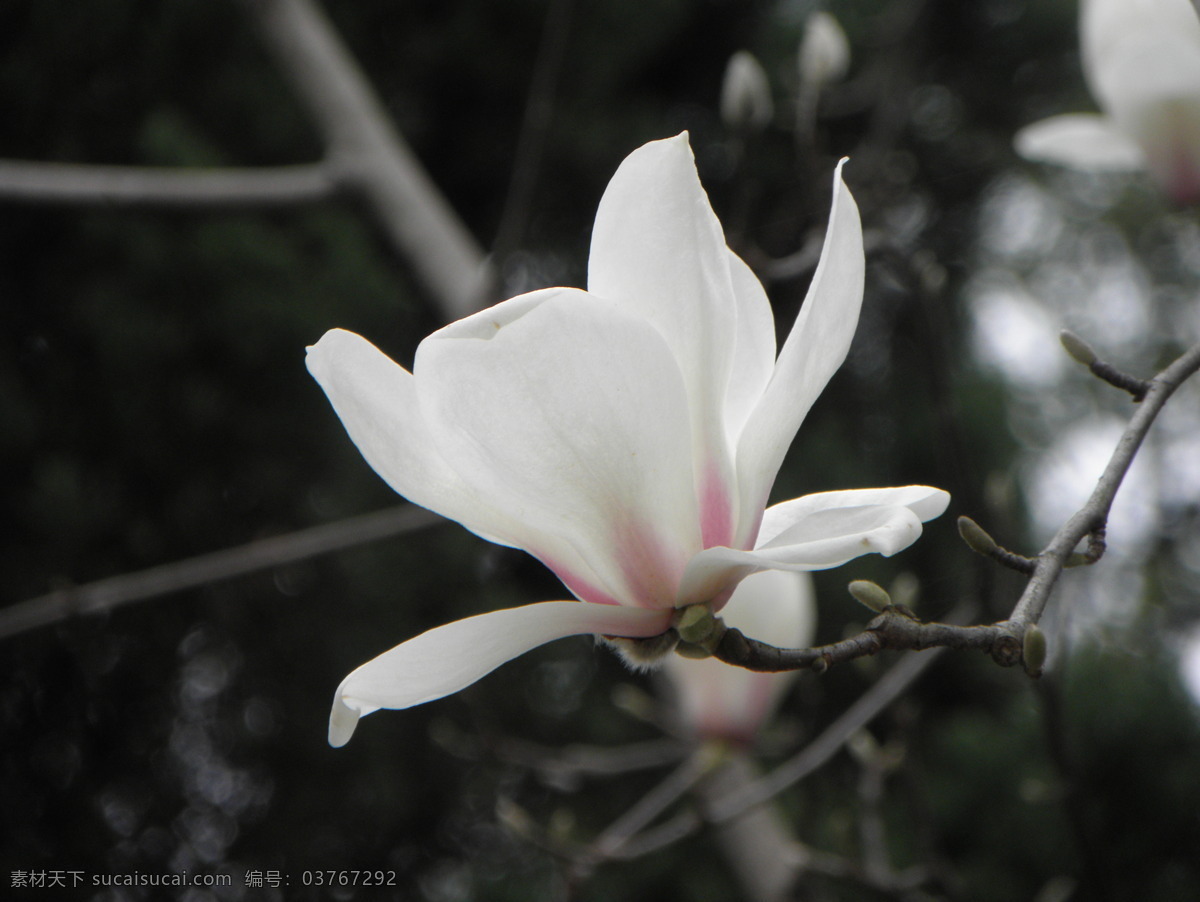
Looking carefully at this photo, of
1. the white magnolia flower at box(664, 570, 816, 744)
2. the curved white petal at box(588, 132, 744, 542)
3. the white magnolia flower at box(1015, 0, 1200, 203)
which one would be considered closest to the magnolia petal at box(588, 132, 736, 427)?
the curved white petal at box(588, 132, 744, 542)

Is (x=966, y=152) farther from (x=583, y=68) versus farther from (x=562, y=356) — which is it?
(x=562, y=356)

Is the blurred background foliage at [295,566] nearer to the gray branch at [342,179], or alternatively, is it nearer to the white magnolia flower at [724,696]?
the gray branch at [342,179]

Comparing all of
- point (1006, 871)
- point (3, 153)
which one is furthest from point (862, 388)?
point (3, 153)

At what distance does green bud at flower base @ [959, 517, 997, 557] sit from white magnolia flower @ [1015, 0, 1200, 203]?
0.44m

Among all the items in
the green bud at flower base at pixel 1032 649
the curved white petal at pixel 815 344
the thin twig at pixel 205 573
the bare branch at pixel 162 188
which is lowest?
the green bud at flower base at pixel 1032 649

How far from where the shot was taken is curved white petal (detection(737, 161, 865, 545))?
14.1 inches

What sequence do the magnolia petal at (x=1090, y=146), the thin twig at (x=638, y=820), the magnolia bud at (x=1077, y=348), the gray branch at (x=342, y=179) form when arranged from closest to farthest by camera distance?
the magnolia bud at (x=1077, y=348)
the magnolia petal at (x=1090, y=146)
the thin twig at (x=638, y=820)
the gray branch at (x=342, y=179)

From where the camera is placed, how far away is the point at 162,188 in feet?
4.21

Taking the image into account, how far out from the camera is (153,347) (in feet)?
6.14

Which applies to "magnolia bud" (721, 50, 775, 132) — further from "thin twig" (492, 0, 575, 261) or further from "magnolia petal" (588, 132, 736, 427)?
"magnolia petal" (588, 132, 736, 427)

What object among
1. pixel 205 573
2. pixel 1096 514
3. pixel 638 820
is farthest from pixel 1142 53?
pixel 205 573

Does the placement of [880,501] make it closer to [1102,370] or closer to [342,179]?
[1102,370]

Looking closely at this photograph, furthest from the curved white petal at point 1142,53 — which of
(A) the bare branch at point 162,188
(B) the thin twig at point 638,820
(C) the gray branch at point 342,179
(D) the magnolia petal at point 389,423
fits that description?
(A) the bare branch at point 162,188

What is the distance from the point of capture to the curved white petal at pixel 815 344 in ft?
1.18
